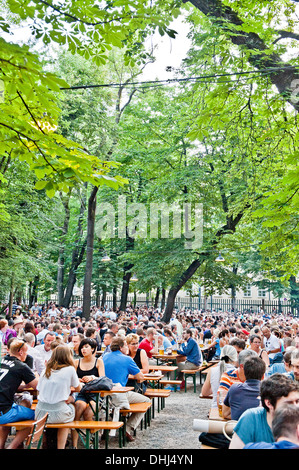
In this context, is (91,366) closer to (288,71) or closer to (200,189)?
(288,71)

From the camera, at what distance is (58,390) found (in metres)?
5.62

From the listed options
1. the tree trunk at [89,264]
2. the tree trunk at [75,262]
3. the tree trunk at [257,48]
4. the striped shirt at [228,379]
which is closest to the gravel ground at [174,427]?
the striped shirt at [228,379]

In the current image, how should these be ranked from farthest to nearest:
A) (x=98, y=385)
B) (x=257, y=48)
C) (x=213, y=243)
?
(x=213, y=243)
(x=257, y=48)
(x=98, y=385)

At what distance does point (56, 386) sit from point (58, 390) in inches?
2.3

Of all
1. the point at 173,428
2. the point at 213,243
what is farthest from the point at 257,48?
the point at 213,243

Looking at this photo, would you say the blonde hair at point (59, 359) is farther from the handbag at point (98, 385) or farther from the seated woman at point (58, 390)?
the handbag at point (98, 385)

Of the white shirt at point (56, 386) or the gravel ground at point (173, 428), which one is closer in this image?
the white shirt at point (56, 386)

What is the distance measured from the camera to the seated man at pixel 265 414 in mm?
3191

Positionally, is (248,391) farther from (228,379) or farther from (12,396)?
(12,396)

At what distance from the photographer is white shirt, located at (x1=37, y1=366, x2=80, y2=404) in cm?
561

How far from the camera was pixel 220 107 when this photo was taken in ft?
22.9

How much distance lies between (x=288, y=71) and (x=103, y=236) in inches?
926

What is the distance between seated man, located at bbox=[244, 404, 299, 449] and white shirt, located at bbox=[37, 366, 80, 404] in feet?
11.9
